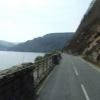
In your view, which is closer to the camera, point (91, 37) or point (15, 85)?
point (15, 85)

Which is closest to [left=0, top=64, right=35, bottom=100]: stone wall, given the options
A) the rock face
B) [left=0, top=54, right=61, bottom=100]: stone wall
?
[left=0, top=54, right=61, bottom=100]: stone wall

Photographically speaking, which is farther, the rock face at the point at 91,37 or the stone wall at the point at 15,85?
the rock face at the point at 91,37

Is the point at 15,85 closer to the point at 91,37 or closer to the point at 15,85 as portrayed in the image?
the point at 15,85

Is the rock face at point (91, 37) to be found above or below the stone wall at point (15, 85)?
above

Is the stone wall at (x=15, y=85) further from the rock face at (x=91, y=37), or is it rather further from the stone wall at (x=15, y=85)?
the rock face at (x=91, y=37)

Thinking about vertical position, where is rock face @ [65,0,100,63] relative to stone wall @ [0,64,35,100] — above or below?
above

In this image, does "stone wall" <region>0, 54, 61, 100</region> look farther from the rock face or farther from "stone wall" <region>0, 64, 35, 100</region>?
the rock face

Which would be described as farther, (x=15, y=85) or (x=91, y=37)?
(x=91, y=37)

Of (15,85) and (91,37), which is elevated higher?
(91,37)

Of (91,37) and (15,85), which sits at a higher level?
(91,37)

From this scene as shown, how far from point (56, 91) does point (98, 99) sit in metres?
2.91

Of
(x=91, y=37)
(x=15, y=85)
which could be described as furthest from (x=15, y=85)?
(x=91, y=37)

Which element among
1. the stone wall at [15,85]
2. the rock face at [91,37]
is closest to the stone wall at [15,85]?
the stone wall at [15,85]

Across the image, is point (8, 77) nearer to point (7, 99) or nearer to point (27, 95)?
point (7, 99)
